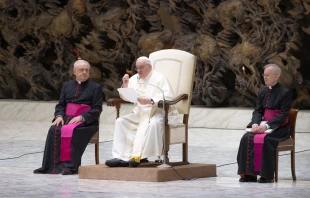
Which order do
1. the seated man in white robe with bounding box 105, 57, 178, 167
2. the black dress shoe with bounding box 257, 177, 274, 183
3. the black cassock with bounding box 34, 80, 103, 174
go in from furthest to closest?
the black cassock with bounding box 34, 80, 103, 174
the seated man in white robe with bounding box 105, 57, 178, 167
the black dress shoe with bounding box 257, 177, 274, 183

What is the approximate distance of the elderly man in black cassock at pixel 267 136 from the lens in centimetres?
1002

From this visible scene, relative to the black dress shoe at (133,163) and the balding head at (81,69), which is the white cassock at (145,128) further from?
the balding head at (81,69)

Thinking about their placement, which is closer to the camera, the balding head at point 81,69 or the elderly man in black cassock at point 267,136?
the elderly man in black cassock at point 267,136

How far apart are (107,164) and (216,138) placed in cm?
432

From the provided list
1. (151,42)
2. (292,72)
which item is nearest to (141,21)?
(151,42)

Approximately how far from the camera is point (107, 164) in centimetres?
1012

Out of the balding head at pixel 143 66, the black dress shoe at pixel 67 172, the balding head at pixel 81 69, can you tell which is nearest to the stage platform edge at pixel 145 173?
the black dress shoe at pixel 67 172

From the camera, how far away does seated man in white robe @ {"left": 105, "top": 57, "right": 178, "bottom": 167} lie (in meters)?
10.2

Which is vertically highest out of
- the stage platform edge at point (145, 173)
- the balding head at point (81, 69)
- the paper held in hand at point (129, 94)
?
the balding head at point (81, 69)

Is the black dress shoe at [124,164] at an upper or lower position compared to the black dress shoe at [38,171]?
upper

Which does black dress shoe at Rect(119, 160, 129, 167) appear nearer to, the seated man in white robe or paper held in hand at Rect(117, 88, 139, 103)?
the seated man in white robe

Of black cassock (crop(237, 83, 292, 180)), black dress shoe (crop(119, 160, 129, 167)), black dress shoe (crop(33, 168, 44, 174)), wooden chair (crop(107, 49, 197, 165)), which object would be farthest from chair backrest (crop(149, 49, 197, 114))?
black dress shoe (crop(33, 168, 44, 174))

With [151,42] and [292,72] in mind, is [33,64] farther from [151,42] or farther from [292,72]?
[292,72]

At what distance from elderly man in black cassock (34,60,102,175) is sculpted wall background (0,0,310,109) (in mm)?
4509
